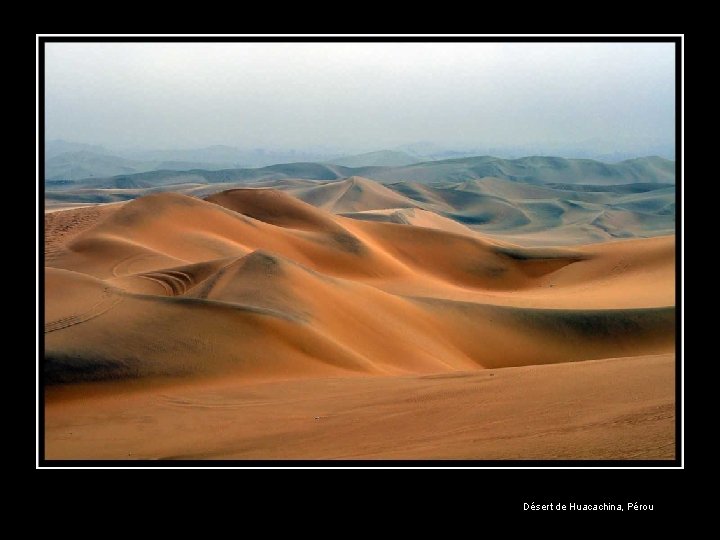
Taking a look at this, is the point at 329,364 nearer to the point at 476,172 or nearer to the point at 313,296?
the point at 313,296

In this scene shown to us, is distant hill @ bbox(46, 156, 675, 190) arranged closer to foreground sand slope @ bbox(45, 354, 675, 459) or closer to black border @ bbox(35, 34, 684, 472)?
foreground sand slope @ bbox(45, 354, 675, 459)

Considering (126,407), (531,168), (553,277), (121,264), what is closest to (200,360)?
(126,407)

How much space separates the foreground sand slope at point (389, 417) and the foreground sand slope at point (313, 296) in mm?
1171

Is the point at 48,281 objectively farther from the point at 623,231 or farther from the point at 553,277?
the point at 623,231

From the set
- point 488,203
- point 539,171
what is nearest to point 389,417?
point 488,203

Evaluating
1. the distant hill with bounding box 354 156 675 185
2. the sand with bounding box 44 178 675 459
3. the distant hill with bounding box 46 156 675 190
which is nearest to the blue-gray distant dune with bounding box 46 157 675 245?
the distant hill with bounding box 46 156 675 190

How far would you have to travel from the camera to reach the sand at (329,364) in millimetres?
6555

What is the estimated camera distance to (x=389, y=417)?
727 centimetres

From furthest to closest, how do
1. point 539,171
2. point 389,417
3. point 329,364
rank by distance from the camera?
point 539,171, point 329,364, point 389,417

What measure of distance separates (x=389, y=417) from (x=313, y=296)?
734 cm

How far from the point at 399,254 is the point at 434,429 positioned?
24555 millimetres
